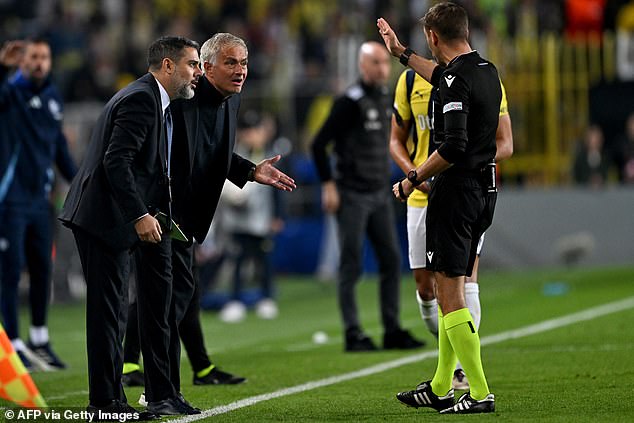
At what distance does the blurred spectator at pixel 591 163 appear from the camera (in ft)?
68.4

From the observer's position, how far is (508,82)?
21.7 meters

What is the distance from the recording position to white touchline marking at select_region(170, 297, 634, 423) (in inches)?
309

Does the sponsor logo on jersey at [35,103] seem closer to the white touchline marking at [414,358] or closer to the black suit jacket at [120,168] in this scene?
A: the white touchline marking at [414,358]

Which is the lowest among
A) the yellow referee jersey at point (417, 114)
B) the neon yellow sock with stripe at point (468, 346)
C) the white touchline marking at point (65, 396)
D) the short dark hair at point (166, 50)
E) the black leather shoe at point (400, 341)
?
the black leather shoe at point (400, 341)

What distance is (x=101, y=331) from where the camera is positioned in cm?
709

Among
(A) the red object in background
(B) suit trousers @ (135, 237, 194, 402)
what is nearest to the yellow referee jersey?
(B) suit trousers @ (135, 237, 194, 402)

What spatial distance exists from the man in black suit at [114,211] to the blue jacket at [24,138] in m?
3.97

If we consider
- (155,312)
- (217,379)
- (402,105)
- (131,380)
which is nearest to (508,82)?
(402,105)

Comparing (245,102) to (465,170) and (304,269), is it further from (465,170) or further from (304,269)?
(465,170)

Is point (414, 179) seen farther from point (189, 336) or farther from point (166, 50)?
point (189, 336)

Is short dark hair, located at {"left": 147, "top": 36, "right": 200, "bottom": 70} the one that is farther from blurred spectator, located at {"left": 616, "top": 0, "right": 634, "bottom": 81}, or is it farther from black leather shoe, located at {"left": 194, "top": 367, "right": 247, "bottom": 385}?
blurred spectator, located at {"left": 616, "top": 0, "right": 634, "bottom": 81}

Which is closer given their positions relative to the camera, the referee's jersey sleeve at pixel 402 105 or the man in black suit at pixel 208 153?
the man in black suit at pixel 208 153

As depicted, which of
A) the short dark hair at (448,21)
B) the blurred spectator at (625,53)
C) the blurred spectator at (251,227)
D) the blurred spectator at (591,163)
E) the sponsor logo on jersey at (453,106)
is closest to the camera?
the sponsor logo on jersey at (453,106)

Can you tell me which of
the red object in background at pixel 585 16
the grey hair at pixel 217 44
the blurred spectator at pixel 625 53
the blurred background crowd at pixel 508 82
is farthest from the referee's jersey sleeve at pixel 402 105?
the red object in background at pixel 585 16
